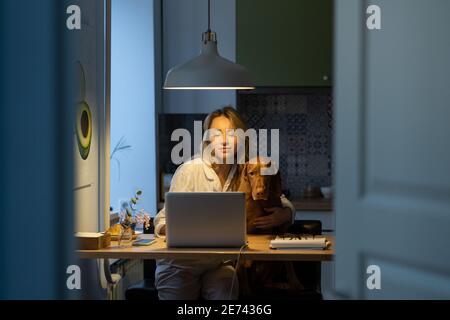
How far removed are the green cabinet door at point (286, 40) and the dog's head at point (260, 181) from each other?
1908 millimetres

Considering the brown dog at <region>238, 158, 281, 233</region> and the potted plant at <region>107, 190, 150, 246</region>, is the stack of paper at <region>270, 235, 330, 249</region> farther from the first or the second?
Answer: the potted plant at <region>107, 190, 150, 246</region>

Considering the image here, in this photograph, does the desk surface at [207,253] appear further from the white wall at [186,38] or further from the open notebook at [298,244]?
the white wall at [186,38]

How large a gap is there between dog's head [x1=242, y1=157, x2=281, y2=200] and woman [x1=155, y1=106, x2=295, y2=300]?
105 millimetres

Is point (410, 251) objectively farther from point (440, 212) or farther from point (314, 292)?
point (314, 292)

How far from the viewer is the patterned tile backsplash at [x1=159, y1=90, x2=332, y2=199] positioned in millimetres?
5816

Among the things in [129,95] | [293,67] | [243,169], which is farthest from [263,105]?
[243,169]

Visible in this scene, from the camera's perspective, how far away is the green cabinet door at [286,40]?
209 inches

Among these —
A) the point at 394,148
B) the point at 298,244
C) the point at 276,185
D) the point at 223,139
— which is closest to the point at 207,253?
the point at 298,244

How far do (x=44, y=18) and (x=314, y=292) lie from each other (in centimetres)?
254

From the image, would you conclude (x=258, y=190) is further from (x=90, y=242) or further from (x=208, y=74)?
(x=90, y=242)

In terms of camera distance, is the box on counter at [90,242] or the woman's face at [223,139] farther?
the woman's face at [223,139]

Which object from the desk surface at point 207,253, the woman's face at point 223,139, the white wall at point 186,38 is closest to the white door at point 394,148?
the desk surface at point 207,253

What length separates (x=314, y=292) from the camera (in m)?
3.62

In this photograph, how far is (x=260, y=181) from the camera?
137 inches
